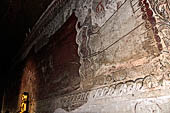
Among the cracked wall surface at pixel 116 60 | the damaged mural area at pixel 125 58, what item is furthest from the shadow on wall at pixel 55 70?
the damaged mural area at pixel 125 58

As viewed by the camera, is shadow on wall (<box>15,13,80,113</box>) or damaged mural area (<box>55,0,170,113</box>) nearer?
damaged mural area (<box>55,0,170,113</box>)

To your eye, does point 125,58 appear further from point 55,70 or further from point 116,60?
point 55,70

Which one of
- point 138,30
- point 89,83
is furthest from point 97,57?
point 138,30

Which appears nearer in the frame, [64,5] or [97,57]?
[97,57]

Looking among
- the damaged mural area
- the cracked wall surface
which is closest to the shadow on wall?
the cracked wall surface

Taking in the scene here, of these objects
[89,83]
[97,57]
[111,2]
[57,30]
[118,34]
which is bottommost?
[89,83]

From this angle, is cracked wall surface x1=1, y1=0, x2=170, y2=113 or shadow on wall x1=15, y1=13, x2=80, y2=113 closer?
cracked wall surface x1=1, y1=0, x2=170, y2=113

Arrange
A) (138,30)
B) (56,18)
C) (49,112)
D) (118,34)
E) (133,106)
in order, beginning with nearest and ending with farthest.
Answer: (133,106) < (138,30) < (118,34) < (49,112) < (56,18)

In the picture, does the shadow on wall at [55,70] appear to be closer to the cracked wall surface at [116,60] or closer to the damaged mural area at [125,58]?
the cracked wall surface at [116,60]

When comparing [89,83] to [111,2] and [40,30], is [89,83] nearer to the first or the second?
[111,2]

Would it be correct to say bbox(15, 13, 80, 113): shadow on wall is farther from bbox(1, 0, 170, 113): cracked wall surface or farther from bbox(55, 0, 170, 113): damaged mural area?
bbox(55, 0, 170, 113): damaged mural area

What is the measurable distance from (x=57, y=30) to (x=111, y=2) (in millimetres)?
1690

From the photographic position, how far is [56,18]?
344 cm

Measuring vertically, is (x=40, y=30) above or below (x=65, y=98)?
above
